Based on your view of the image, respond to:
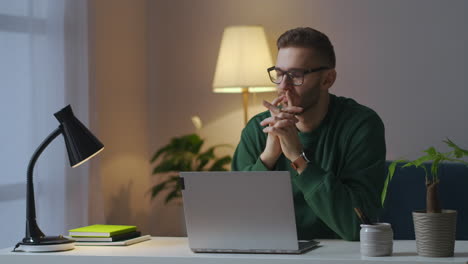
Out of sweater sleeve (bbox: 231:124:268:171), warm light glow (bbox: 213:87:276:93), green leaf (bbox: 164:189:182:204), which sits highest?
warm light glow (bbox: 213:87:276:93)

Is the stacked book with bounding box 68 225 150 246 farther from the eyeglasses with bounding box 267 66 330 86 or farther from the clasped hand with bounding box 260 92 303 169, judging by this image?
the eyeglasses with bounding box 267 66 330 86

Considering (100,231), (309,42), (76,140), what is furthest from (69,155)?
(309,42)

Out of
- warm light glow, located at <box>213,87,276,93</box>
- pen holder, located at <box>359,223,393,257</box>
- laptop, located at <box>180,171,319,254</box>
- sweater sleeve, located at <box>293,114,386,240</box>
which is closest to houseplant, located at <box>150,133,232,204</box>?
warm light glow, located at <box>213,87,276,93</box>

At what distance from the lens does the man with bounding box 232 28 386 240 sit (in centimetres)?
217

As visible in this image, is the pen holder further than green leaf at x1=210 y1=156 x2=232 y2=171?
No

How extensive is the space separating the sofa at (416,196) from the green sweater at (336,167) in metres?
0.71

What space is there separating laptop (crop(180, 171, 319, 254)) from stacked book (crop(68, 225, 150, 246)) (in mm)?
287

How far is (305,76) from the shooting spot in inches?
95.2

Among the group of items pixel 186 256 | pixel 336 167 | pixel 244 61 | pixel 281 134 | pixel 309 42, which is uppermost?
pixel 244 61

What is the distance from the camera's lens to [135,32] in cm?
421

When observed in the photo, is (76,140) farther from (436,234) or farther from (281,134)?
(436,234)

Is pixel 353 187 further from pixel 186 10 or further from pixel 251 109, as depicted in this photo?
pixel 186 10

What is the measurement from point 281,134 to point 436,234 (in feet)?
2.01

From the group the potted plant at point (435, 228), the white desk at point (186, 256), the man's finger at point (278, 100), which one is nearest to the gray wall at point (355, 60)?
the man's finger at point (278, 100)
